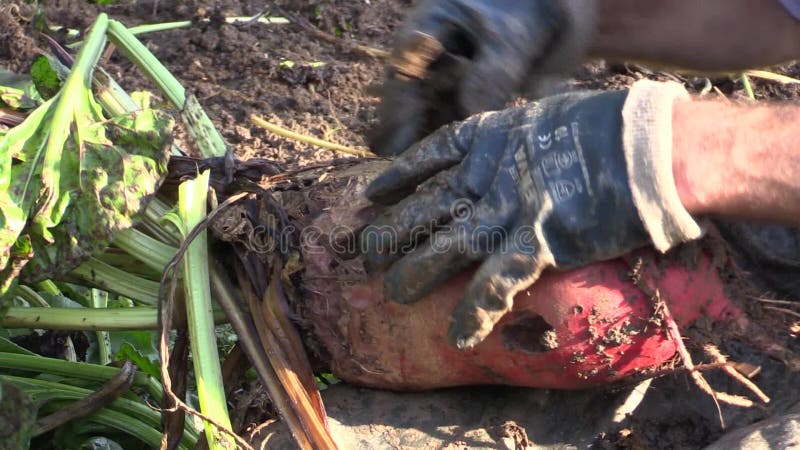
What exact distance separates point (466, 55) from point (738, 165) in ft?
2.00

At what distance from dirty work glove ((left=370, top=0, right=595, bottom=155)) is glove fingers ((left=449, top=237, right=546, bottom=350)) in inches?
15.7

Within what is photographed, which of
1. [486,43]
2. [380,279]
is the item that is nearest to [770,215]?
[486,43]

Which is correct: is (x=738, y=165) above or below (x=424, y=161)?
above

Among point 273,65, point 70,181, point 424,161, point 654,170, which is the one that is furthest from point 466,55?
point 273,65

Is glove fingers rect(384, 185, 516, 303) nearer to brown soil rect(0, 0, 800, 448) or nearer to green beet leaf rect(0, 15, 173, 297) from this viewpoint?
green beet leaf rect(0, 15, 173, 297)

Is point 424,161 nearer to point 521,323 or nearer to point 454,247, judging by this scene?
point 454,247

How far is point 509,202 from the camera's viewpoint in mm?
1473

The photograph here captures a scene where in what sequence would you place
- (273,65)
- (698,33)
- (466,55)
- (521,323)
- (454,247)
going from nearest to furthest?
(454,247)
(521,323)
(466,55)
(698,33)
(273,65)

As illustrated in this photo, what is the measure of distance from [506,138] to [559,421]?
2.13ft

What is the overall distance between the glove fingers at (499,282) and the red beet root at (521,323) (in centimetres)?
9

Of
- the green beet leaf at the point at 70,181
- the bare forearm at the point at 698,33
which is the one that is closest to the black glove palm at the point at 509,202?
the green beet leaf at the point at 70,181

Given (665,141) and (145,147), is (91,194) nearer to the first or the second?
(145,147)

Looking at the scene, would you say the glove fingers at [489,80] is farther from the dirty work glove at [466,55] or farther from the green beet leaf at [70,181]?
the green beet leaf at [70,181]

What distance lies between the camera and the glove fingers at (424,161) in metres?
1.58
